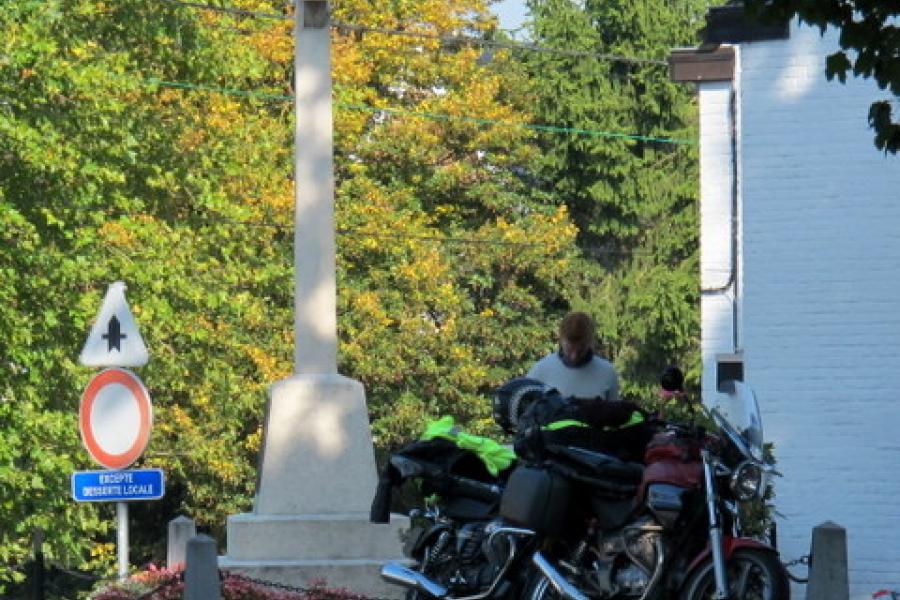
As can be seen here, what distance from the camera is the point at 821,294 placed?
2078 cm

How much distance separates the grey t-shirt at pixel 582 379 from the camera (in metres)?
11.8

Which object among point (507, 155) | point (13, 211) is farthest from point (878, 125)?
point (507, 155)

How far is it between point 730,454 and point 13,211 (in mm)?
16473

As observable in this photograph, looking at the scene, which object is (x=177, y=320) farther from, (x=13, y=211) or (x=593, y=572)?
(x=593, y=572)

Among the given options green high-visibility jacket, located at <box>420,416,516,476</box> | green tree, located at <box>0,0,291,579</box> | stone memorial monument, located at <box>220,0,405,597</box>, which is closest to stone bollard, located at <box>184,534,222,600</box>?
green high-visibility jacket, located at <box>420,416,516,476</box>

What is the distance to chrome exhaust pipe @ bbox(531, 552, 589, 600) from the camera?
10.1 metres

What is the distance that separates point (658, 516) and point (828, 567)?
2.41 ft

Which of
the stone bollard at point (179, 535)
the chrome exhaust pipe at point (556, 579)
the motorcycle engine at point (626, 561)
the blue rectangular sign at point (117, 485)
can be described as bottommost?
the stone bollard at point (179, 535)

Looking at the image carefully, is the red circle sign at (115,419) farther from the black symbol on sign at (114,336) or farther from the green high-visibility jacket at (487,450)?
the green high-visibility jacket at (487,450)

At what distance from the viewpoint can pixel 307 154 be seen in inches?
601

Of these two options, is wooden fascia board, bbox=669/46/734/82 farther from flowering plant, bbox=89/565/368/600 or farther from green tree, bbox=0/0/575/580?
flowering plant, bbox=89/565/368/600

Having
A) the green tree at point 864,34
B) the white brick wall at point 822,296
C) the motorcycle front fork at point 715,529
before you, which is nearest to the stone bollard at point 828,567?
the motorcycle front fork at point 715,529

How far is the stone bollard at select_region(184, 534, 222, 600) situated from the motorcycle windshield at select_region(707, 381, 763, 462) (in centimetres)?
248

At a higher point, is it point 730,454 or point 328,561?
point 730,454
